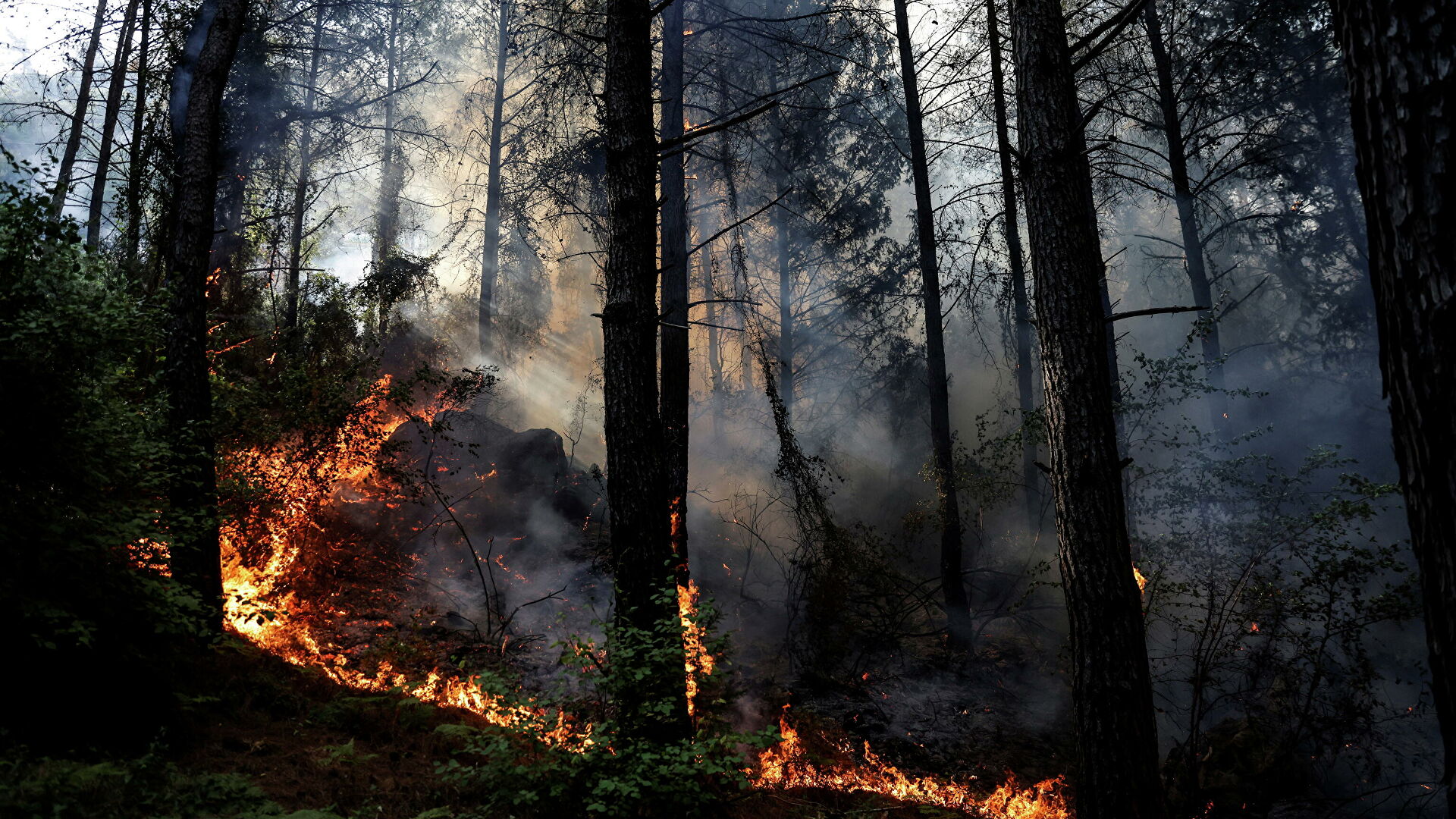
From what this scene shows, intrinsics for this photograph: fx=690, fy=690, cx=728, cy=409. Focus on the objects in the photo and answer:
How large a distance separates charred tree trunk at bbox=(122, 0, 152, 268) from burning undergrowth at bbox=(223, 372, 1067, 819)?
10.7ft

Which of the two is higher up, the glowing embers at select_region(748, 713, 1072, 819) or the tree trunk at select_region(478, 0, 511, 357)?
the tree trunk at select_region(478, 0, 511, 357)

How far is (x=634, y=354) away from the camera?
5.69 m

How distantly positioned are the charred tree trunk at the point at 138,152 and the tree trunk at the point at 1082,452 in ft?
33.0

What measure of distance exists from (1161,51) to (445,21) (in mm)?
18976

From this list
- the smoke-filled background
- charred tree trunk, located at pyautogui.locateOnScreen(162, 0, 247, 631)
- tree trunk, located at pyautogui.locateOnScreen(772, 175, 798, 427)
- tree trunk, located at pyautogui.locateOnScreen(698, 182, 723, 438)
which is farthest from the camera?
tree trunk, located at pyautogui.locateOnScreen(698, 182, 723, 438)

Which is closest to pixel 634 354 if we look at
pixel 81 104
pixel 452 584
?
pixel 452 584

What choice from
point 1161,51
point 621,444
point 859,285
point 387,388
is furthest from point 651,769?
point 859,285

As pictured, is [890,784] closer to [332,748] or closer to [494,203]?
[332,748]

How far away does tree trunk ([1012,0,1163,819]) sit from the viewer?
4582mm

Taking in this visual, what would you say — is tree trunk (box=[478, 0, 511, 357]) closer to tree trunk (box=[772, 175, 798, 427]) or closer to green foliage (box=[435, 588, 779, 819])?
tree trunk (box=[772, 175, 798, 427])

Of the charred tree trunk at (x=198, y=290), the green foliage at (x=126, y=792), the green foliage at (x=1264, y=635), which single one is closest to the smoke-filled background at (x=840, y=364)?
the green foliage at (x=1264, y=635)

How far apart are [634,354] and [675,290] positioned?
16.5 feet

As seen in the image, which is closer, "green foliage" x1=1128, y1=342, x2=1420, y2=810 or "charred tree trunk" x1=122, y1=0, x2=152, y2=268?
"green foliage" x1=1128, y1=342, x2=1420, y2=810

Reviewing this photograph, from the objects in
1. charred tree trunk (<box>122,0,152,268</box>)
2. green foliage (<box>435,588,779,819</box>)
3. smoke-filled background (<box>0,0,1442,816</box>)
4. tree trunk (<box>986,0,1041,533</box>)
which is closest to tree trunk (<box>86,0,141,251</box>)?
smoke-filled background (<box>0,0,1442,816</box>)
